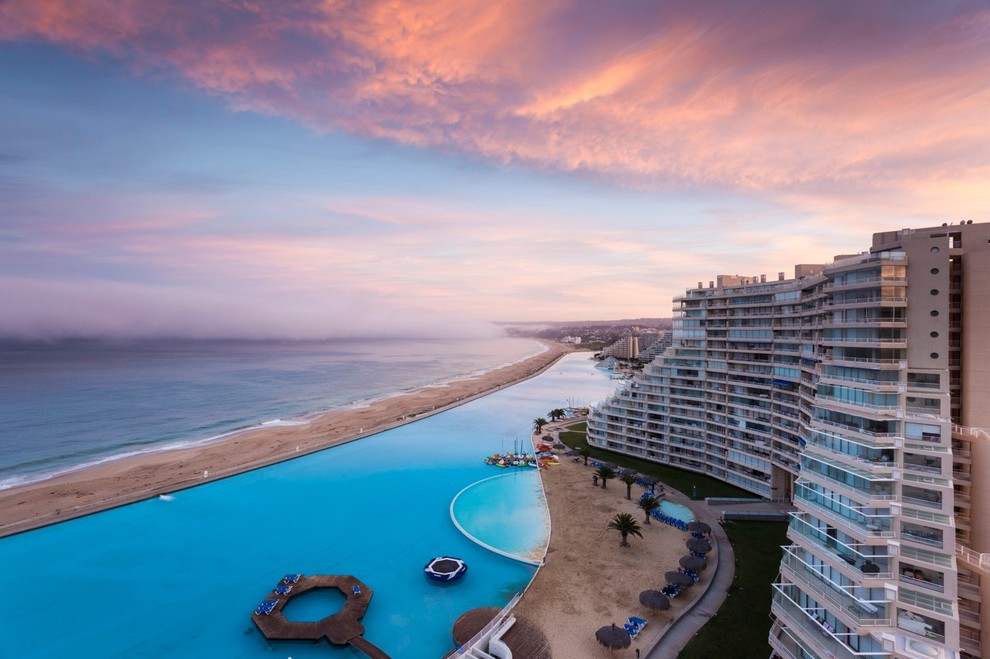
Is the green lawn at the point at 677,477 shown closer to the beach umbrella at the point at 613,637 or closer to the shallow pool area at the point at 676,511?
the shallow pool area at the point at 676,511

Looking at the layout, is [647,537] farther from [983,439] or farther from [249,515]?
[249,515]

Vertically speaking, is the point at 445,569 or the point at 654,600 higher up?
the point at 654,600

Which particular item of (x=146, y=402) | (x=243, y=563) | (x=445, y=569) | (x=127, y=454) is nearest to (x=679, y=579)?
(x=445, y=569)

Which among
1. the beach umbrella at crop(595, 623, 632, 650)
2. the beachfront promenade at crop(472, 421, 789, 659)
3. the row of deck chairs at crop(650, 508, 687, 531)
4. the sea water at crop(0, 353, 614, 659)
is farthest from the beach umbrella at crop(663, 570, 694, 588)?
the sea water at crop(0, 353, 614, 659)

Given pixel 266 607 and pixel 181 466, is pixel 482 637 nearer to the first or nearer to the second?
pixel 266 607

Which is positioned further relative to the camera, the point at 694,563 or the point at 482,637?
the point at 694,563

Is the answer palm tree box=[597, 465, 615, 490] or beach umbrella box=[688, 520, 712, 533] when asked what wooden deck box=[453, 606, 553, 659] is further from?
palm tree box=[597, 465, 615, 490]
